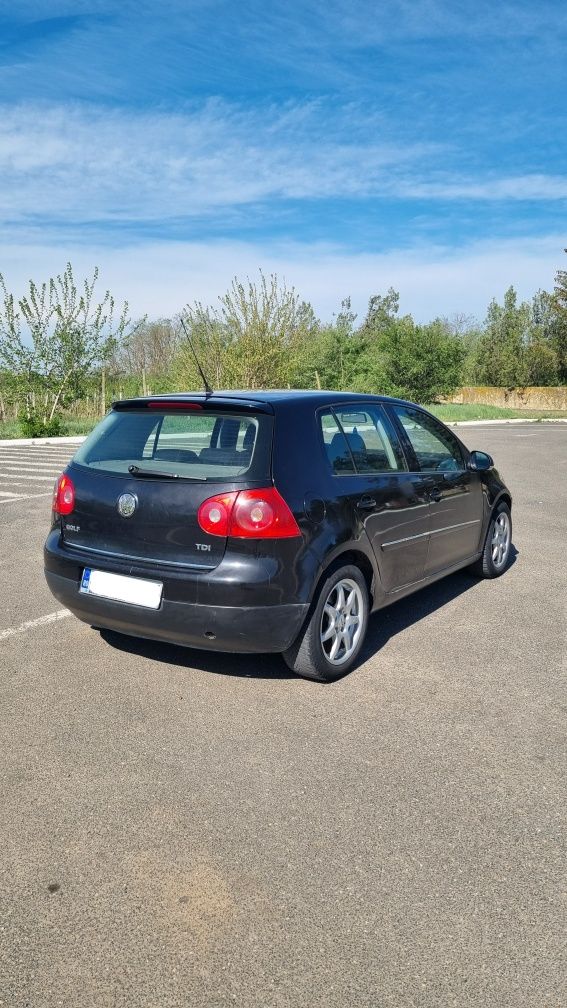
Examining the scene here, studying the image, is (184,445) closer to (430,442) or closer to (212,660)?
(212,660)

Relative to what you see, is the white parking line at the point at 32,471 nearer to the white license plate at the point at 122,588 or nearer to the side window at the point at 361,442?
the side window at the point at 361,442

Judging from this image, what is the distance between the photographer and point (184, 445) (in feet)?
13.7

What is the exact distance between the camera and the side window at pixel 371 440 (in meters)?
4.59

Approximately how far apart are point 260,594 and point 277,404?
100cm

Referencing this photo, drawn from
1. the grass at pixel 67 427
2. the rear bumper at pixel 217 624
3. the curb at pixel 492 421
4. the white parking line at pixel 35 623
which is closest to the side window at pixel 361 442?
the rear bumper at pixel 217 624

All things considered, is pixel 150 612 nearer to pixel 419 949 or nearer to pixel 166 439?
pixel 166 439

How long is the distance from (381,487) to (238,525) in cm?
120

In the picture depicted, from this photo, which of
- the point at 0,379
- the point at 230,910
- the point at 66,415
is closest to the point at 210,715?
the point at 230,910

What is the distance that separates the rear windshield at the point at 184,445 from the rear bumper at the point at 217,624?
63 cm

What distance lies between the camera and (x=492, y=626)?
17.3 ft

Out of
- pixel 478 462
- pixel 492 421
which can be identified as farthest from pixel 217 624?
pixel 492 421

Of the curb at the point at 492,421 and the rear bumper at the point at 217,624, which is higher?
the rear bumper at the point at 217,624

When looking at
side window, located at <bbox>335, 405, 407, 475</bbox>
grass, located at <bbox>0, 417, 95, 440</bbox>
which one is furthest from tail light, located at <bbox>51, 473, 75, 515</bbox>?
grass, located at <bbox>0, 417, 95, 440</bbox>

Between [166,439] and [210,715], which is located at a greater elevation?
[166,439]
